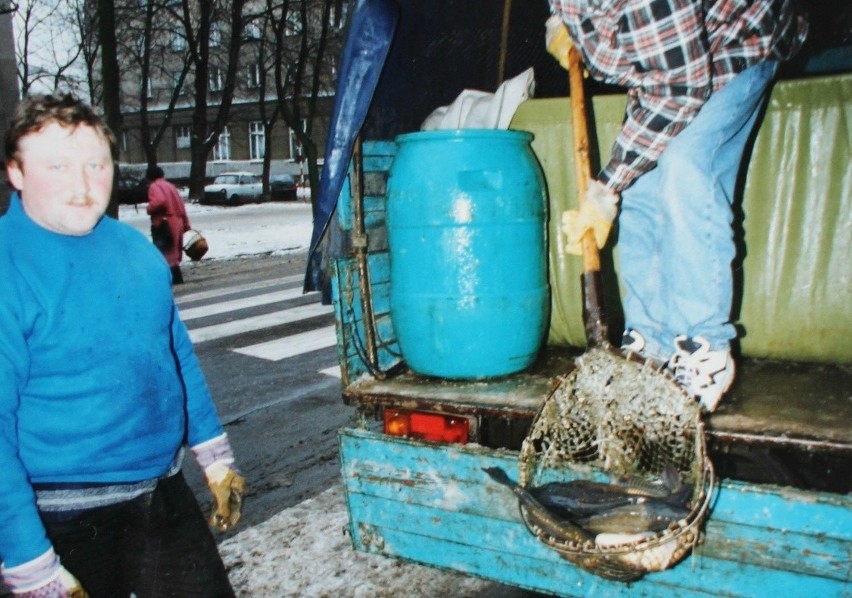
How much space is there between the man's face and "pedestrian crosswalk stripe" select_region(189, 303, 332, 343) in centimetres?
582

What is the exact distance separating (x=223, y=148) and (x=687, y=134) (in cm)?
5337

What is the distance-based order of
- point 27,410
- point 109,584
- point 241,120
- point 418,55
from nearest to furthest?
point 27,410 < point 109,584 < point 418,55 < point 241,120

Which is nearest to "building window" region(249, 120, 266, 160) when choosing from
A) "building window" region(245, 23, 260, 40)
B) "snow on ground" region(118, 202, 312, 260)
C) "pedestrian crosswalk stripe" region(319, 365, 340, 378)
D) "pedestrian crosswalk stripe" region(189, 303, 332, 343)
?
"building window" region(245, 23, 260, 40)

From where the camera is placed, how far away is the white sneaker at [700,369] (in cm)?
227

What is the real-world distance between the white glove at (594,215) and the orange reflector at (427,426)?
2.56 ft

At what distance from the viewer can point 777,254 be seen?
2.84 meters

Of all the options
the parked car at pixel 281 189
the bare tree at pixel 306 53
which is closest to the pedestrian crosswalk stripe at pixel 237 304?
the bare tree at pixel 306 53

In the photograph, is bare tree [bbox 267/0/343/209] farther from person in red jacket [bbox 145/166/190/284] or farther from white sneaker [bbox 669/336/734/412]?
white sneaker [bbox 669/336/734/412]

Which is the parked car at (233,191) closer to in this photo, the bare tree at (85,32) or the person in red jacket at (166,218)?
the bare tree at (85,32)

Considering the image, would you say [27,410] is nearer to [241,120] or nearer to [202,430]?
[202,430]

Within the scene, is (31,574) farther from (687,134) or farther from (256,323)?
(256,323)

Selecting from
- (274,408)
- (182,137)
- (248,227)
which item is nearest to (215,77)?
(182,137)

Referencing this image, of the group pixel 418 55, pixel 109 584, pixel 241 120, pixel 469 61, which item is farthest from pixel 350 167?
pixel 241 120

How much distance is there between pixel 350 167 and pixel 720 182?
4.56 ft
